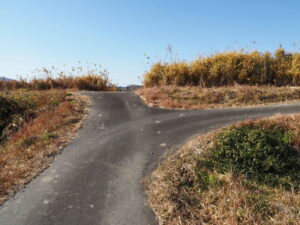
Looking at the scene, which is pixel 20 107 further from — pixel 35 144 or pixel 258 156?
pixel 258 156

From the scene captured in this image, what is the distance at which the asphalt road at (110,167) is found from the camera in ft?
12.8

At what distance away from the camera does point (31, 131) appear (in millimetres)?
7352

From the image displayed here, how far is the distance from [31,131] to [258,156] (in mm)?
6011

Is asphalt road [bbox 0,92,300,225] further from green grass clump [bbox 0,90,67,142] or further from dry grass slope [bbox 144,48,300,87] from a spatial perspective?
dry grass slope [bbox 144,48,300,87]

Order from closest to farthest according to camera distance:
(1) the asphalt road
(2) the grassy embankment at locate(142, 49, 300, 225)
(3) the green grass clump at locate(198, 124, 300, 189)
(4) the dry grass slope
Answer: (2) the grassy embankment at locate(142, 49, 300, 225) < (1) the asphalt road < (3) the green grass clump at locate(198, 124, 300, 189) < (4) the dry grass slope

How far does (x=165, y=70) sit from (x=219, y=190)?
32.2ft

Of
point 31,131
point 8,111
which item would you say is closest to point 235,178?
point 31,131

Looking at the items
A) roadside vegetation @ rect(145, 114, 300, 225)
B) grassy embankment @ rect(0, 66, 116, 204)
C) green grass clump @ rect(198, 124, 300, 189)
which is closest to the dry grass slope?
grassy embankment @ rect(0, 66, 116, 204)

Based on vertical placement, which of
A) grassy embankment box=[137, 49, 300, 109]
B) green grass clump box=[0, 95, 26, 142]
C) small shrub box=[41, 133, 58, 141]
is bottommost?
small shrub box=[41, 133, 58, 141]

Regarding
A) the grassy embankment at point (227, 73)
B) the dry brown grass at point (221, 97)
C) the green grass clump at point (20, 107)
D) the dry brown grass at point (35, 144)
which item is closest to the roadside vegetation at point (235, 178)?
the dry brown grass at point (35, 144)

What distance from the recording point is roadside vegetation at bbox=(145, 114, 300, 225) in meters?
3.67

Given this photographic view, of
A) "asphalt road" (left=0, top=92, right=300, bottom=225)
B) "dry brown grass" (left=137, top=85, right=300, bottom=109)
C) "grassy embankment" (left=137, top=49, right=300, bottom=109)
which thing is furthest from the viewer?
"grassy embankment" (left=137, top=49, right=300, bottom=109)

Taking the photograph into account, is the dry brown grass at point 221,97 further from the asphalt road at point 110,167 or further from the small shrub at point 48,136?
the small shrub at point 48,136

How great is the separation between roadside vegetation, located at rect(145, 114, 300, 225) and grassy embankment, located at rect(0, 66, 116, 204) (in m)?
2.57
